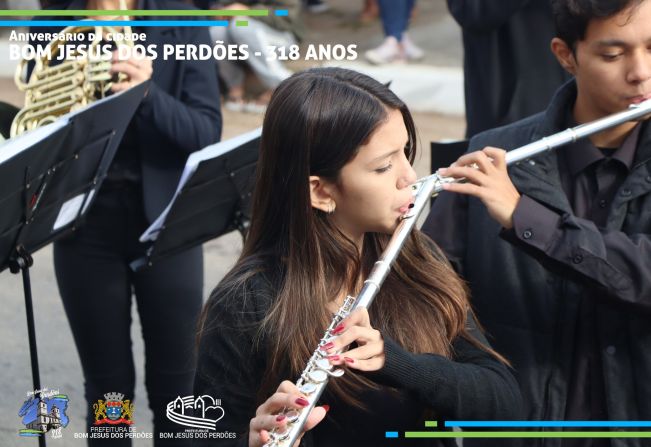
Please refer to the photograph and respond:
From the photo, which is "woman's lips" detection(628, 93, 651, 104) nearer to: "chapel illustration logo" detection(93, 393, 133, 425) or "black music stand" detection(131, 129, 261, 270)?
"black music stand" detection(131, 129, 261, 270)

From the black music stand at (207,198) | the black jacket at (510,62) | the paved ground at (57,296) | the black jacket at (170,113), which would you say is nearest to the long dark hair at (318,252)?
the black music stand at (207,198)

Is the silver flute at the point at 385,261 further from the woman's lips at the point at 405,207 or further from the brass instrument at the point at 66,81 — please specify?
the brass instrument at the point at 66,81

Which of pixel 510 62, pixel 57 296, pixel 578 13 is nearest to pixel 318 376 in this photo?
pixel 578 13

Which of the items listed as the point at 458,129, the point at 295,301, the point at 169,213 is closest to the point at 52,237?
the point at 169,213

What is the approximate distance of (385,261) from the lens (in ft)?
5.90

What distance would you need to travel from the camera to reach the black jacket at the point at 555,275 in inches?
76.2

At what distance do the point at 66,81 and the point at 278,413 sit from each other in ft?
5.32

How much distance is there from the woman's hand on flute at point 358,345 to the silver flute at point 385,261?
2 cm

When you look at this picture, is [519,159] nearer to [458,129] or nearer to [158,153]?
[158,153]

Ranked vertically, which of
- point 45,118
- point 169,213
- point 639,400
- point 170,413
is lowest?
point 170,413

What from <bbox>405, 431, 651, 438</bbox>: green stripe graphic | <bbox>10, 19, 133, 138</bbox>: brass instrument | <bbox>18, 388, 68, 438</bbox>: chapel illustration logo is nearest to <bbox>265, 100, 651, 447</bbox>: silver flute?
<bbox>405, 431, 651, 438</bbox>: green stripe graphic

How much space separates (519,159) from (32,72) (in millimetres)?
1614

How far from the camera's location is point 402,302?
1.92 meters

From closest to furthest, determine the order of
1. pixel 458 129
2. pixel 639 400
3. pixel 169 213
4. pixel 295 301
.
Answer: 1. pixel 295 301
2. pixel 639 400
3. pixel 169 213
4. pixel 458 129
